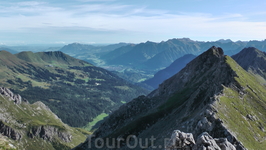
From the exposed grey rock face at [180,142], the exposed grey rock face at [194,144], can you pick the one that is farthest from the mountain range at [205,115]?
the exposed grey rock face at [180,142]

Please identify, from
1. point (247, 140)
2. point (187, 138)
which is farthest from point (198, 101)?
point (187, 138)

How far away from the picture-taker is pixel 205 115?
6900 cm

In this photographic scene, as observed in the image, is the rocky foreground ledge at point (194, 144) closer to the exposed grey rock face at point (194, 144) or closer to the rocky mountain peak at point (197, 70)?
the exposed grey rock face at point (194, 144)

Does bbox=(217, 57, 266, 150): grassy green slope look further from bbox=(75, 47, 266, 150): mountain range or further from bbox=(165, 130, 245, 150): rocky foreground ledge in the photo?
bbox=(165, 130, 245, 150): rocky foreground ledge

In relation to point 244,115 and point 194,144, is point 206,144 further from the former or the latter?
point 244,115

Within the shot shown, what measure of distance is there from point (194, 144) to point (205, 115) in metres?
27.9

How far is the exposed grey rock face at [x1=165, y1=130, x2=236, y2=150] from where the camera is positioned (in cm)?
4144

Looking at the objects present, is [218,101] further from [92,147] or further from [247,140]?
[92,147]

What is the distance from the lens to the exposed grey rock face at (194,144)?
4144 cm

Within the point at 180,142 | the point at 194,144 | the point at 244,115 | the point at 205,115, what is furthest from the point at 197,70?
the point at 180,142

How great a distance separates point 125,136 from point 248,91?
70.0 metres

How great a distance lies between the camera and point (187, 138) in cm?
4394

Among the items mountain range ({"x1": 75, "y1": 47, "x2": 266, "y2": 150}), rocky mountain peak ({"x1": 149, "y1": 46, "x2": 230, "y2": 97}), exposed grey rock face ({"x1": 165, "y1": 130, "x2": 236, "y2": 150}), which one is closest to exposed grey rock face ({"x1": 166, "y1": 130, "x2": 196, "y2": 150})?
exposed grey rock face ({"x1": 165, "y1": 130, "x2": 236, "y2": 150})

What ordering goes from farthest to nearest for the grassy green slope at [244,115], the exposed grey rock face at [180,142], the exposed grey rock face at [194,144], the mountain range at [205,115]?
the grassy green slope at [244,115], the mountain range at [205,115], the exposed grey rock face at [180,142], the exposed grey rock face at [194,144]
